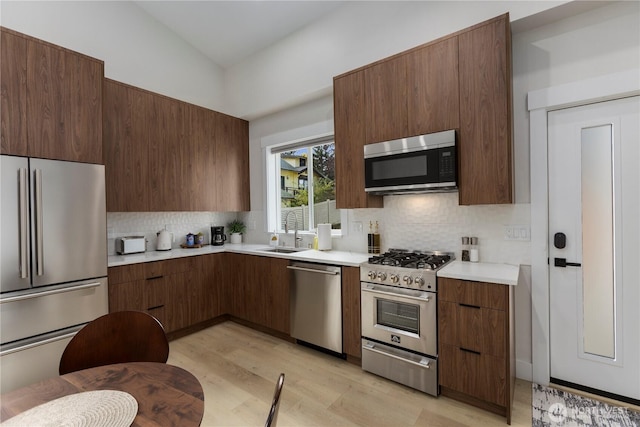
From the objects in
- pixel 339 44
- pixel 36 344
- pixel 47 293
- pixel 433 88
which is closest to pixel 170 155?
pixel 47 293

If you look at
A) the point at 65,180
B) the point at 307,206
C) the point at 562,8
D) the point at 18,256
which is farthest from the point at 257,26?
the point at 18,256

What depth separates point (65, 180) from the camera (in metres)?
2.29

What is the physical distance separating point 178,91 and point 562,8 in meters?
3.88

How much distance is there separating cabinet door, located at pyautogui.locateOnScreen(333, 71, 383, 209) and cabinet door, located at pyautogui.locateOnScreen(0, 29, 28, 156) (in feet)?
7.87

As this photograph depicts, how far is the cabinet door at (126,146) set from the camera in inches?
119

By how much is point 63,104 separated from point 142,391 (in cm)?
235

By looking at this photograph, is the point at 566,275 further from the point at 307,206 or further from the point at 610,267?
the point at 307,206

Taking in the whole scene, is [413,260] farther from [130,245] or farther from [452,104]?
[130,245]

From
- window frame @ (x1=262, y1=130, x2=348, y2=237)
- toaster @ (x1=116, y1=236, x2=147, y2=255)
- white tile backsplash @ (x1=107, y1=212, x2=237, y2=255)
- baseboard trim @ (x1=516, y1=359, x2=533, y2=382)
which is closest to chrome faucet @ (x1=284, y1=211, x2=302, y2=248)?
window frame @ (x1=262, y1=130, x2=348, y2=237)

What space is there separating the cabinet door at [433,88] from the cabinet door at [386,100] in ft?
0.20

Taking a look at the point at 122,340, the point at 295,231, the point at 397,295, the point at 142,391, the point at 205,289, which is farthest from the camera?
the point at 295,231

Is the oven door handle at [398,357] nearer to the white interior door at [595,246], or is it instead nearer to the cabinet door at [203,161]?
the white interior door at [595,246]

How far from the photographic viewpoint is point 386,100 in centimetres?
268

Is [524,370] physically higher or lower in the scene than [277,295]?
lower
